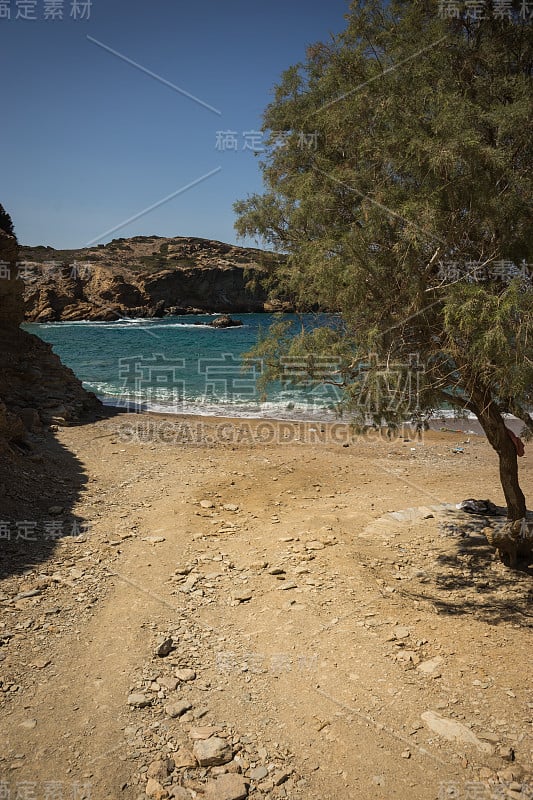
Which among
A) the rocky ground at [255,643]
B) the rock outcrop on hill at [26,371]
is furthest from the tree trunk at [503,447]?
the rock outcrop on hill at [26,371]

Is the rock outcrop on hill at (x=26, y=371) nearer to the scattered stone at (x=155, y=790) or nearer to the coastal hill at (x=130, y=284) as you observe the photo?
the scattered stone at (x=155, y=790)

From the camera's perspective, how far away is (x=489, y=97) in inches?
210

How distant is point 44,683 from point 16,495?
4538 millimetres

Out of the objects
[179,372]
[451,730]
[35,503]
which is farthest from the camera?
[179,372]

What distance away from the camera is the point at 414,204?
494 cm

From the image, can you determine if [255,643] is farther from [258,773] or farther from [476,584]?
[476,584]

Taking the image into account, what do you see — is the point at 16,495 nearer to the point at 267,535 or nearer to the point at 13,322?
the point at 267,535

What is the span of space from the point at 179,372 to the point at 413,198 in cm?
2605

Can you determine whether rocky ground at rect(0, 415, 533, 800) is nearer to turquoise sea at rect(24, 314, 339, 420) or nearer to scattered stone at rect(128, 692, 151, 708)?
scattered stone at rect(128, 692, 151, 708)

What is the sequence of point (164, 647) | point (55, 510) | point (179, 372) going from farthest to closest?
point (179, 372) → point (55, 510) → point (164, 647)

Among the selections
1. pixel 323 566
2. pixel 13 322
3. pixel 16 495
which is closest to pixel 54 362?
pixel 13 322

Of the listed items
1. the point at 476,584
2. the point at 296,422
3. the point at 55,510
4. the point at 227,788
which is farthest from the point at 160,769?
the point at 296,422

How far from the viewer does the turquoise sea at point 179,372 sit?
20.1m

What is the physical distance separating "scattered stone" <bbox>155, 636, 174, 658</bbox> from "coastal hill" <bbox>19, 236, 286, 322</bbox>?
225ft
